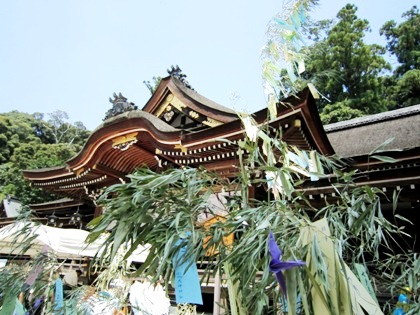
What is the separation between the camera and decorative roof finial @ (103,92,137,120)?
6.98 meters

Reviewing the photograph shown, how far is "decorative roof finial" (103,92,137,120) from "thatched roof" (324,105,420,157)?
489 cm

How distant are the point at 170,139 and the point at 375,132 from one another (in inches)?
205

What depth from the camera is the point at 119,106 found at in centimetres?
704

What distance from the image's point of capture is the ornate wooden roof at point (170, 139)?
163 inches

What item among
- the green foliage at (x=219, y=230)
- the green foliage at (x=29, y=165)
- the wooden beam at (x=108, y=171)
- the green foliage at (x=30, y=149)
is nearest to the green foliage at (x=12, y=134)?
the green foliage at (x=30, y=149)

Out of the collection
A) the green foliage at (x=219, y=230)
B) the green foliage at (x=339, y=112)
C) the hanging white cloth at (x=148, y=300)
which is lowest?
the hanging white cloth at (x=148, y=300)

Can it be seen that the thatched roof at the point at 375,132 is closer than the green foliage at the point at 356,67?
Yes

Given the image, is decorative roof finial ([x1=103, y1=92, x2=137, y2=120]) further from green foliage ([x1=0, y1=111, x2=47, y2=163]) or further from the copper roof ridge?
green foliage ([x1=0, y1=111, x2=47, y2=163])

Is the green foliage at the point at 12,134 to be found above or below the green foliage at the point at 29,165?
above

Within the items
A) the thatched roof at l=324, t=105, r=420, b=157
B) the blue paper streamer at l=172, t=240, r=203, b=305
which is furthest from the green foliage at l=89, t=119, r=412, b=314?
the thatched roof at l=324, t=105, r=420, b=157

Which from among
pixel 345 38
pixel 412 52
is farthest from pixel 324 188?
pixel 412 52

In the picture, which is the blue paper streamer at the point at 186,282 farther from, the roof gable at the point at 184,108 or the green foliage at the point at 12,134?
the green foliage at the point at 12,134

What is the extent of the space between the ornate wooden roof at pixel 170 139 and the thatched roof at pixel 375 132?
1.90 m

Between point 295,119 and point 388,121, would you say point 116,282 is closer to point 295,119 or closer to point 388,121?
point 295,119
